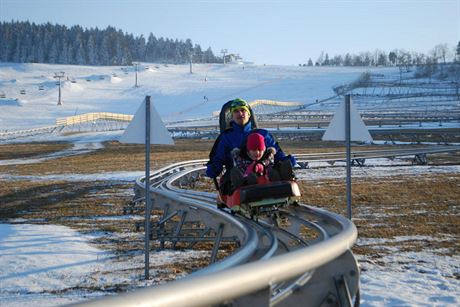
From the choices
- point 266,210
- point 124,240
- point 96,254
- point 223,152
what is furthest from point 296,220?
point 124,240

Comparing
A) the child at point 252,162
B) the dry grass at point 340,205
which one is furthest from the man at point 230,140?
the dry grass at point 340,205

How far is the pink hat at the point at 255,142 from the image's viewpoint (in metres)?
7.78

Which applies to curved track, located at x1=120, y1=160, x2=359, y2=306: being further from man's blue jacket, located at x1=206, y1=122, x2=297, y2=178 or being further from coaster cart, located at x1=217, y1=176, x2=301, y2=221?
man's blue jacket, located at x1=206, y1=122, x2=297, y2=178

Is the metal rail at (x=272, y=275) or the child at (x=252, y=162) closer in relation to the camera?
the metal rail at (x=272, y=275)

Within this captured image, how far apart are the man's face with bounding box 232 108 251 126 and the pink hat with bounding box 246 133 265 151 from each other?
882mm

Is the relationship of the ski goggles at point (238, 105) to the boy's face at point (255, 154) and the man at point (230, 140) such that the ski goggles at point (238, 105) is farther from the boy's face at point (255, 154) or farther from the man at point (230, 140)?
the boy's face at point (255, 154)

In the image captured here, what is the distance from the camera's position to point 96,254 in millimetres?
10172

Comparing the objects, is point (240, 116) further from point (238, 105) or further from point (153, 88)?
point (153, 88)

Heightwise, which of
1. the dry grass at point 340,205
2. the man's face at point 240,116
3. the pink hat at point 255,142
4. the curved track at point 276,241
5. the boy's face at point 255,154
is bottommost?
the dry grass at point 340,205

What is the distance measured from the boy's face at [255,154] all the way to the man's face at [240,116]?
2.94 feet

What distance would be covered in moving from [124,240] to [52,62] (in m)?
199

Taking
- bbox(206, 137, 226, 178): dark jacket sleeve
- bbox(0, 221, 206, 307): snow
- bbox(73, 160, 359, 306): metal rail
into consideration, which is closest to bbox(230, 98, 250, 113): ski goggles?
bbox(206, 137, 226, 178): dark jacket sleeve

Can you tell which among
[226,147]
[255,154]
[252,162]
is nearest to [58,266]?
[226,147]

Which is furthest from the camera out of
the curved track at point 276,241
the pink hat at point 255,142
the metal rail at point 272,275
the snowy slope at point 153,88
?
the snowy slope at point 153,88
